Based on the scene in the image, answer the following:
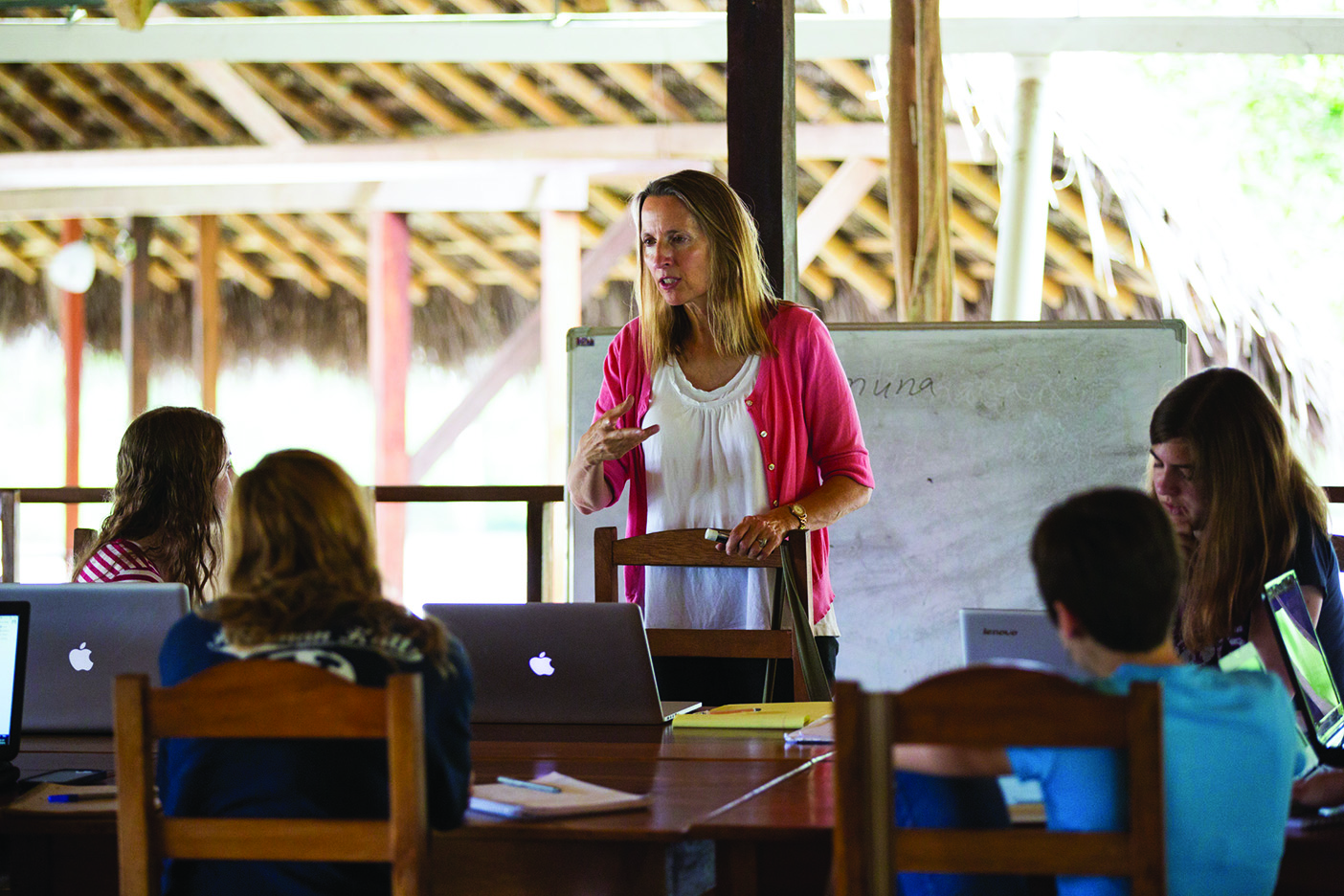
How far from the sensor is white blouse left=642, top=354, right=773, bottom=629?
237 centimetres

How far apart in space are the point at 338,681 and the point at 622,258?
18.9 ft

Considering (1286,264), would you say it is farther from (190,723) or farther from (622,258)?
(190,723)

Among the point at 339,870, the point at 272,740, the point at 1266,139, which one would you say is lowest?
the point at 339,870

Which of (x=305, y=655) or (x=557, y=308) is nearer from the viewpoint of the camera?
(x=305, y=655)

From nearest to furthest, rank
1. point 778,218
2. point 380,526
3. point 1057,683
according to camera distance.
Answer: point 1057,683 < point 778,218 < point 380,526

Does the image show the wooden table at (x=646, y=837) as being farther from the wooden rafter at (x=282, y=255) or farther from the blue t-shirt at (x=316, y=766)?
the wooden rafter at (x=282, y=255)

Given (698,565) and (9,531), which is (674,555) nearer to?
(698,565)

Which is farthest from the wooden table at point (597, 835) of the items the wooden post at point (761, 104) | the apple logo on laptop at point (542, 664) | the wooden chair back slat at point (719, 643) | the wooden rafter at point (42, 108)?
the wooden rafter at point (42, 108)

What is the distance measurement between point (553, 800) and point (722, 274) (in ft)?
3.73

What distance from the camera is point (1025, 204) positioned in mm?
4703

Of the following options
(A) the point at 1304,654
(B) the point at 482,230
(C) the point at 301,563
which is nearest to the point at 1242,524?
(A) the point at 1304,654

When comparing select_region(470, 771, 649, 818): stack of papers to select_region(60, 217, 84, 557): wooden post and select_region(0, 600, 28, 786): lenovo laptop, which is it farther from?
select_region(60, 217, 84, 557): wooden post

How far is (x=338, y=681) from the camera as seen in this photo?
4.27 feet

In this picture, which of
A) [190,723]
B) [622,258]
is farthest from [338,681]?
[622,258]
